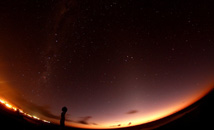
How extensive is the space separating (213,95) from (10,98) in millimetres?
15652

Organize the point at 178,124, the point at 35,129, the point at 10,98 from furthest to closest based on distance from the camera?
the point at 10,98
the point at 178,124
the point at 35,129

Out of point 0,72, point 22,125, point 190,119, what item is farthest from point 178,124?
point 0,72

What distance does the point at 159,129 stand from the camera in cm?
952

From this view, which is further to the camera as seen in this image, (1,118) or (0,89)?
(0,89)

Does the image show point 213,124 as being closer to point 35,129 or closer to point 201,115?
point 201,115

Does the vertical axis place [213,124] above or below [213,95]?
below

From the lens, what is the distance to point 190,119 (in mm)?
7477

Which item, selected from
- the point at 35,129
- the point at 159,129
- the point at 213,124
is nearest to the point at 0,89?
the point at 35,129

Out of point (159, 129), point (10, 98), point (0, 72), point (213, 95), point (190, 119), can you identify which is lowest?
point (159, 129)

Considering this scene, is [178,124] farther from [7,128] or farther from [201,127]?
[7,128]

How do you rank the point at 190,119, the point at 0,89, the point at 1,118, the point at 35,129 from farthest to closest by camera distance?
the point at 0,89 < the point at 190,119 < the point at 35,129 < the point at 1,118

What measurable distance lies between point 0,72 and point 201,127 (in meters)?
12.2

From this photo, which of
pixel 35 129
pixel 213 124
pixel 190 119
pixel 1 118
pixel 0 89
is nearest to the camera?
pixel 1 118

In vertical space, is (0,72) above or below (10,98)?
above
